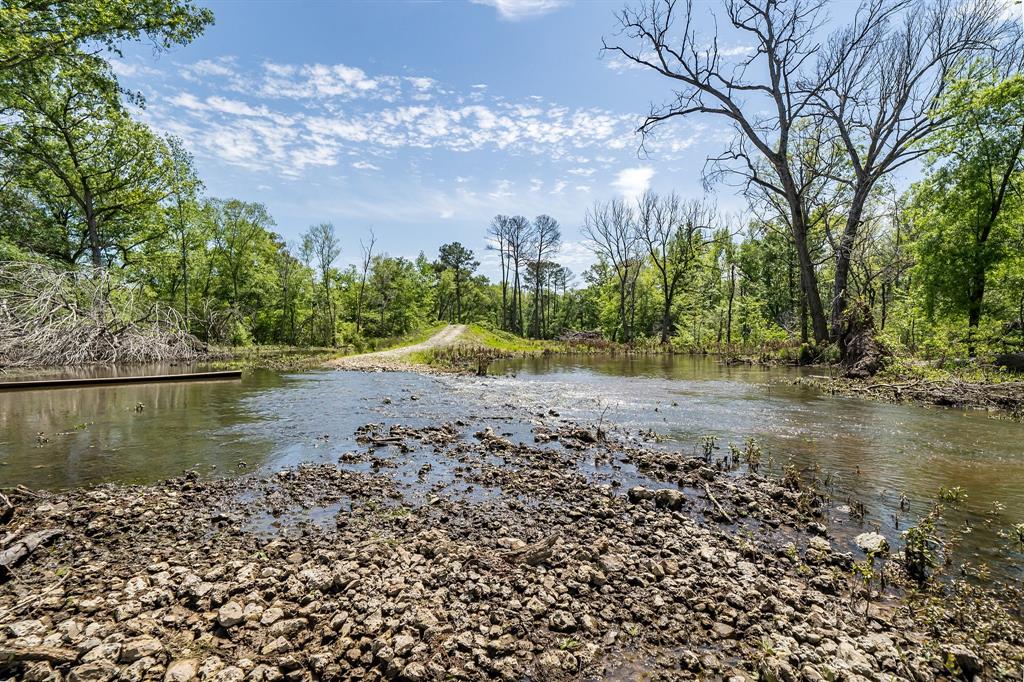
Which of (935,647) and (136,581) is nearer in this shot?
(935,647)

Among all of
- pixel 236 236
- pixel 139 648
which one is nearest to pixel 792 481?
pixel 139 648

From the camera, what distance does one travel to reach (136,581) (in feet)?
12.4

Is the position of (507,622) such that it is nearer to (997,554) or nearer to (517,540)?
(517,540)

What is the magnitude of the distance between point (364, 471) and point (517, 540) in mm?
3483

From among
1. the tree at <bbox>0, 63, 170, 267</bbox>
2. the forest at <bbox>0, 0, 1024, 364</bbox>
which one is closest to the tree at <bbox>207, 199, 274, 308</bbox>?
the forest at <bbox>0, 0, 1024, 364</bbox>

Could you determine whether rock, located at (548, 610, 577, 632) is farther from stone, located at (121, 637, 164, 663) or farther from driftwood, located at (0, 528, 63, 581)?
driftwood, located at (0, 528, 63, 581)

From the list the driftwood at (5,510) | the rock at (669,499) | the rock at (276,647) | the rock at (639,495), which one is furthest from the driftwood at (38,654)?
the rock at (669,499)

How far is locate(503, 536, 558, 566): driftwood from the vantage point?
13.8ft

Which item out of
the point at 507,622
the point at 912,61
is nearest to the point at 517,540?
the point at 507,622

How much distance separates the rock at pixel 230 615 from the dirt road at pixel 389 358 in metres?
21.9

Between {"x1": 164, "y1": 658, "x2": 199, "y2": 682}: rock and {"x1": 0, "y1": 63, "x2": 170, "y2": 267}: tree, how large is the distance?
107 feet

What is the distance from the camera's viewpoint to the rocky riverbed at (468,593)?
2969mm

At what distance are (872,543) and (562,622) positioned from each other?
361cm

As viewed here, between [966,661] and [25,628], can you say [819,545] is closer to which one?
[966,661]
